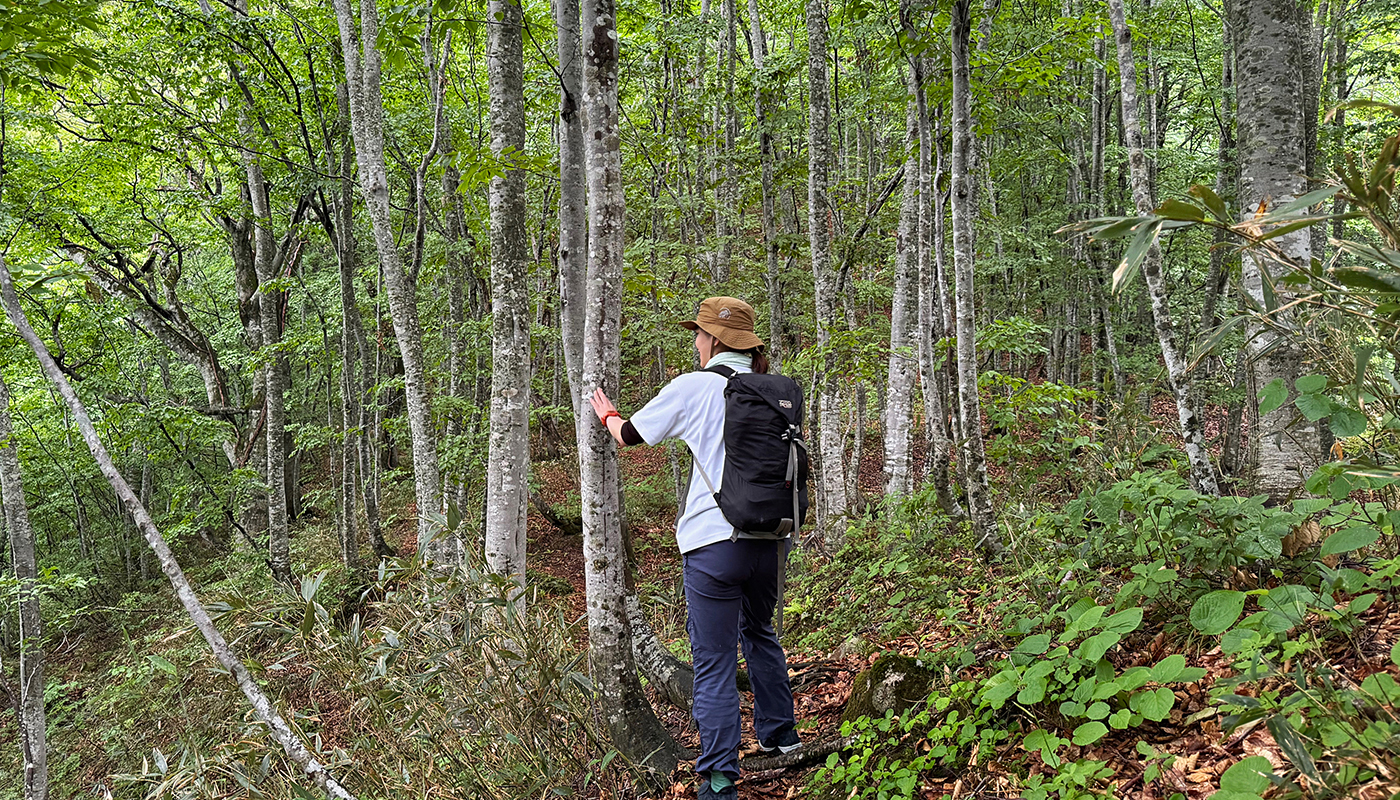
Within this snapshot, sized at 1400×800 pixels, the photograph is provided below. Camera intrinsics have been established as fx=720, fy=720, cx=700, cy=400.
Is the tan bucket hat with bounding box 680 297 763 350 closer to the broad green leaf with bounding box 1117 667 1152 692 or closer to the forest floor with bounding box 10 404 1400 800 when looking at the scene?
the forest floor with bounding box 10 404 1400 800

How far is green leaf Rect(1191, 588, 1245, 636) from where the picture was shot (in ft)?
7.55

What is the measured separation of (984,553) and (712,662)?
2838mm

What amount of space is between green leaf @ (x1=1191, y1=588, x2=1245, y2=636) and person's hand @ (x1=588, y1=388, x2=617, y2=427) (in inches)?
95.9

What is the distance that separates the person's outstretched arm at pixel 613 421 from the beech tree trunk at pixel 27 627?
6.51 meters

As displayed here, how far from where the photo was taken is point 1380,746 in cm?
173

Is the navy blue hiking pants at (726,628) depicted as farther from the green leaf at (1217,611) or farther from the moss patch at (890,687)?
the green leaf at (1217,611)

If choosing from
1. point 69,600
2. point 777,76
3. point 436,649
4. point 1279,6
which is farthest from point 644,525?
point 69,600

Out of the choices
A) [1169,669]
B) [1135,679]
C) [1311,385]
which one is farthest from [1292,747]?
[1311,385]

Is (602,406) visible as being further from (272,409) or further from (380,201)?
(272,409)

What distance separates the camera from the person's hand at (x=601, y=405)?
11.5 ft

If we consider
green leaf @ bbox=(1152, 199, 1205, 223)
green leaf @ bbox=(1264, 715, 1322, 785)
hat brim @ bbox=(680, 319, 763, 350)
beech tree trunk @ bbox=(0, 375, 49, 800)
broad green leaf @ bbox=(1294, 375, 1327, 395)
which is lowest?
beech tree trunk @ bbox=(0, 375, 49, 800)

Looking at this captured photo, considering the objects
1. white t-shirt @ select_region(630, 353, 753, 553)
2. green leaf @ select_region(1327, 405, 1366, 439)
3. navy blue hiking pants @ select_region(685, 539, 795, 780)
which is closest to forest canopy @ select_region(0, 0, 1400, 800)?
green leaf @ select_region(1327, 405, 1366, 439)

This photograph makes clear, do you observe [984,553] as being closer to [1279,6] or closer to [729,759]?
[729,759]

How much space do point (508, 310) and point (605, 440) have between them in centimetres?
227
